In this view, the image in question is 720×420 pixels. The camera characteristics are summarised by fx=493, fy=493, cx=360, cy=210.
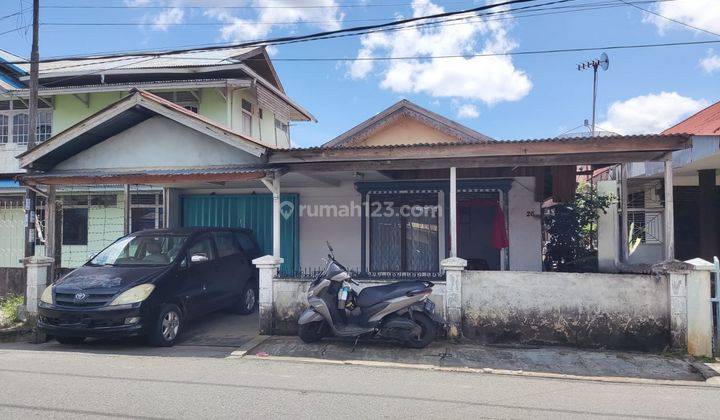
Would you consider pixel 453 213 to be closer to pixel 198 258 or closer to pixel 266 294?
pixel 266 294

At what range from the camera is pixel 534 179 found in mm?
10172

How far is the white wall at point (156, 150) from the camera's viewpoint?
875 centimetres

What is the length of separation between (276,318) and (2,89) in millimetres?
11740

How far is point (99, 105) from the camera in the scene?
46.7ft

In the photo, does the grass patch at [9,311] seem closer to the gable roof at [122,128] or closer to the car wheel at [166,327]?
the gable roof at [122,128]

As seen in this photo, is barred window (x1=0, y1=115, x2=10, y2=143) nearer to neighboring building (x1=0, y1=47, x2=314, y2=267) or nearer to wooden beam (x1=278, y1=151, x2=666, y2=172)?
neighboring building (x1=0, y1=47, x2=314, y2=267)

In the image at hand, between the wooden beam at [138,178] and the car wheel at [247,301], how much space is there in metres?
2.52

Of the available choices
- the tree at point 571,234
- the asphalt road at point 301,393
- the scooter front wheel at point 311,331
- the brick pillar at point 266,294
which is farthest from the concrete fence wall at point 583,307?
the tree at point 571,234

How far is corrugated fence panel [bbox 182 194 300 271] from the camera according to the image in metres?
11.2

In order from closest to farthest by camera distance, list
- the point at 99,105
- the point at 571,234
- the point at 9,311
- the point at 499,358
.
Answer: the point at 499,358, the point at 9,311, the point at 571,234, the point at 99,105

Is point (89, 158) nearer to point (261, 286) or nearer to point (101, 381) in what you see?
point (261, 286)

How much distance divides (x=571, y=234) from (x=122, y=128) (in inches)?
375

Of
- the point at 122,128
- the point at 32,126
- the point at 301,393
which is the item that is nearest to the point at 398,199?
the point at 122,128

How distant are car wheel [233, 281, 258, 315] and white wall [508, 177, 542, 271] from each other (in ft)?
17.6
